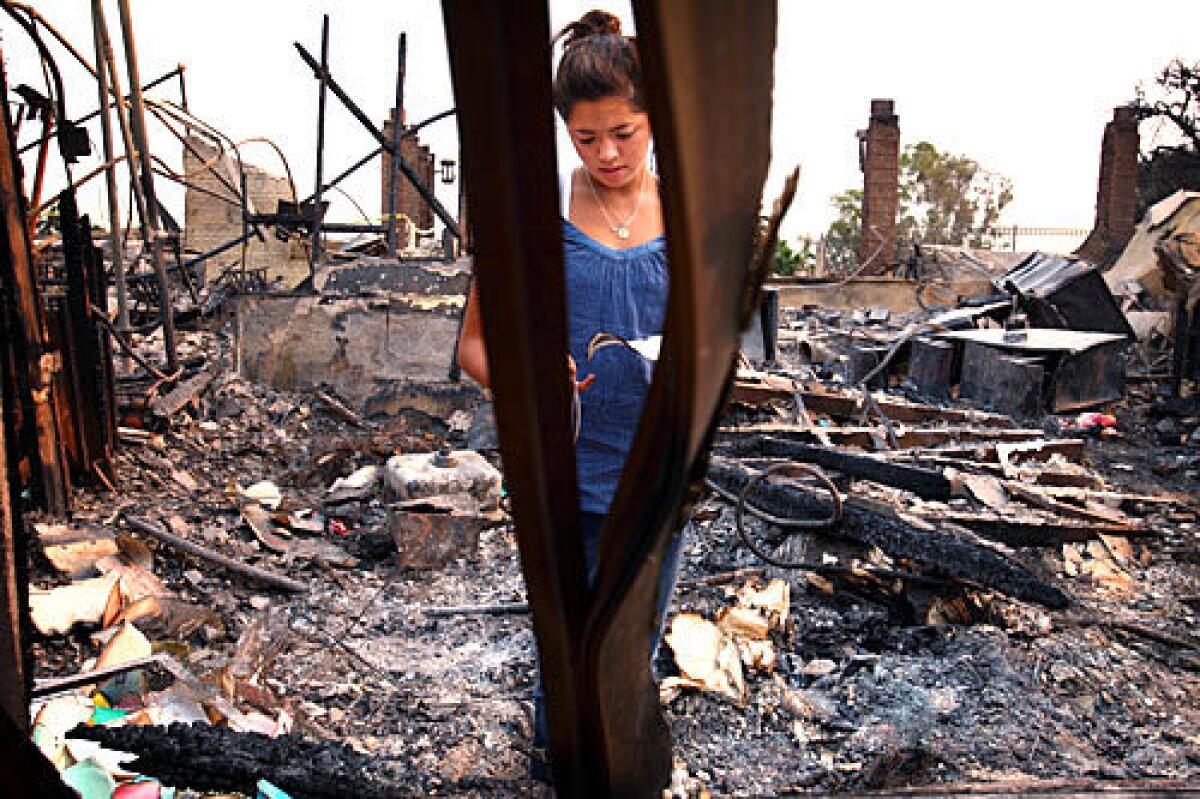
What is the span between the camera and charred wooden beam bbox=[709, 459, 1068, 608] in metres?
3.61

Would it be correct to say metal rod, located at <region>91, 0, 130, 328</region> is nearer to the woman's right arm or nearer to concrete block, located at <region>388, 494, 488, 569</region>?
concrete block, located at <region>388, 494, 488, 569</region>

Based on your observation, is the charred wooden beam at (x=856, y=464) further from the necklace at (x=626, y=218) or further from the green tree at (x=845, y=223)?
the green tree at (x=845, y=223)

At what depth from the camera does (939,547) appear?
370 cm

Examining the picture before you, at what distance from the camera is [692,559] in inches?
175

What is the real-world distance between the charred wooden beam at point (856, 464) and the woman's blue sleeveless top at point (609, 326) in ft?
11.9

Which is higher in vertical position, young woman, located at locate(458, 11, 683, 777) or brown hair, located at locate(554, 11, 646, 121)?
brown hair, located at locate(554, 11, 646, 121)

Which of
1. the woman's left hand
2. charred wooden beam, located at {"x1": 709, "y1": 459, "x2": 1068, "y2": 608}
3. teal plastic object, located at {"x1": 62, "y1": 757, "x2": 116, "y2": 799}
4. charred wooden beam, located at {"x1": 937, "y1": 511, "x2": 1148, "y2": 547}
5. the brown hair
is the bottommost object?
charred wooden beam, located at {"x1": 937, "y1": 511, "x2": 1148, "y2": 547}

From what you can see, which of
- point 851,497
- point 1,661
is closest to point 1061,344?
point 851,497

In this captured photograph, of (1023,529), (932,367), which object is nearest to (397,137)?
(1023,529)

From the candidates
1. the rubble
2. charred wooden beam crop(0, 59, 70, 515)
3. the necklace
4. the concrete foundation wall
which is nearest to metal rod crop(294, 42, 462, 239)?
the rubble

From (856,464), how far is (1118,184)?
788 inches

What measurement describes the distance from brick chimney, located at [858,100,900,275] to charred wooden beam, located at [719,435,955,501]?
1441 centimetres

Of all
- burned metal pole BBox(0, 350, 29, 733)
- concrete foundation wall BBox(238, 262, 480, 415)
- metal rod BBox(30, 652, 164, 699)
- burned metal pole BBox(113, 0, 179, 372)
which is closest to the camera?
burned metal pole BBox(0, 350, 29, 733)

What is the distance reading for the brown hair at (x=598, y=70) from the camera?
1454 millimetres
